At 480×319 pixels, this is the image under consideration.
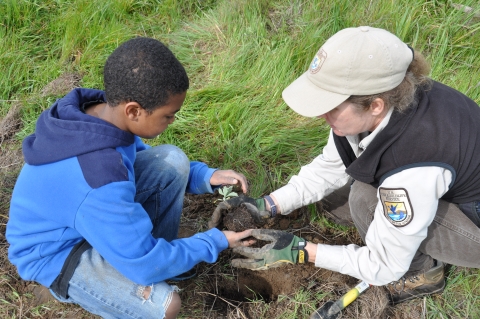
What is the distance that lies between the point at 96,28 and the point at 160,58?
225 centimetres

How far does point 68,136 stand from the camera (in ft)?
5.34

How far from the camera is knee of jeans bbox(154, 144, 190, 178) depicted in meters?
2.20

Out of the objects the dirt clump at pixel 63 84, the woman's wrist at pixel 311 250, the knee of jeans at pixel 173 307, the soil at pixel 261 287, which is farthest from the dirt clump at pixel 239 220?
the dirt clump at pixel 63 84

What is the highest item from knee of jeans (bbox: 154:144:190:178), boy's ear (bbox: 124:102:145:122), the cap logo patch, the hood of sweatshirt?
the cap logo patch

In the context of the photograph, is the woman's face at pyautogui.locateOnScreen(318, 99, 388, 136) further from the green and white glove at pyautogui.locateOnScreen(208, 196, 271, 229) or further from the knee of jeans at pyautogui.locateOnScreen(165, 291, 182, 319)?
the knee of jeans at pyautogui.locateOnScreen(165, 291, 182, 319)

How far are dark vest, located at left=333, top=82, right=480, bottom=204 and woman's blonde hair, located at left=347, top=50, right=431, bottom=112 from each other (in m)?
0.06

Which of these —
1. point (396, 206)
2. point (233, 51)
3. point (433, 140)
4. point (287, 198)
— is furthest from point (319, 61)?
point (233, 51)

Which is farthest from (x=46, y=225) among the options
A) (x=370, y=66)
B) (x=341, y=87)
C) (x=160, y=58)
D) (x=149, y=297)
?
(x=370, y=66)

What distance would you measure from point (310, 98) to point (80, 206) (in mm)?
981

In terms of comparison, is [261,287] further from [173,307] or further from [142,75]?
[142,75]

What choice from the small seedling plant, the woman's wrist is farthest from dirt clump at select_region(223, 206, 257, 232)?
the woman's wrist

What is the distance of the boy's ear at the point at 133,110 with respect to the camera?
66.9 inches

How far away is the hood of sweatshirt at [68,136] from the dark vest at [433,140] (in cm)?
105

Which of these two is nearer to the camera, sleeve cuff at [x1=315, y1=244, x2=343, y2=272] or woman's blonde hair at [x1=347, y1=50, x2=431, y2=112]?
woman's blonde hair at [x1=347, y1=50, x2=431, y2=112]
